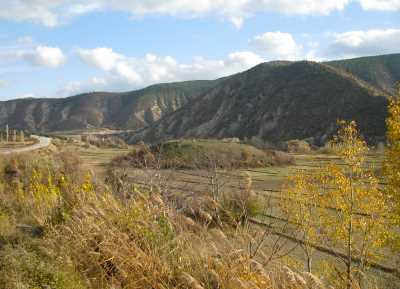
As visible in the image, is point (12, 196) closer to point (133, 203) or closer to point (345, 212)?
point (133, 203)

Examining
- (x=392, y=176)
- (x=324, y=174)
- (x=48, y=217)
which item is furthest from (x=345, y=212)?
(x=48, y=217)

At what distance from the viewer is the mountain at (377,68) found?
14762 cm

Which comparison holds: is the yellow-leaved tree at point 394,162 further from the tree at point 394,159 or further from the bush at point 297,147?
the bush at point 297,147

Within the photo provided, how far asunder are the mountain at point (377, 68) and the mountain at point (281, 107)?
110ft

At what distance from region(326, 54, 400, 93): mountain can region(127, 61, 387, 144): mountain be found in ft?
110

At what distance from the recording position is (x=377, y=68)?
156 metres

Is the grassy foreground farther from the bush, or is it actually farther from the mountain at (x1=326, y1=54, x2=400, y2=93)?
the mountain at (x1=326, y1=54, x2=400, y2=93)

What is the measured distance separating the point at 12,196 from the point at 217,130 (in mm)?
107807

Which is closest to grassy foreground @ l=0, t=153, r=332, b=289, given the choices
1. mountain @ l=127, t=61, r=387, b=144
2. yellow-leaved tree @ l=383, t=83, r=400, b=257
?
yellow-leaved tree @ l=383, t=83, r=400, b=257

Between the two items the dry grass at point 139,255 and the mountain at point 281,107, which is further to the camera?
the mountain at point 281,107

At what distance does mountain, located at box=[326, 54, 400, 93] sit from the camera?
484 feet

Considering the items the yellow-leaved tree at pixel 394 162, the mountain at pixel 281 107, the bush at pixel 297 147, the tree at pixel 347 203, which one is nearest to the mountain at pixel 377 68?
the mountain at pixel 281 107

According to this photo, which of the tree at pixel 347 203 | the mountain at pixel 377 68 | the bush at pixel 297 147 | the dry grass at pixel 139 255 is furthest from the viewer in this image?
the mountain at pixel 377 68

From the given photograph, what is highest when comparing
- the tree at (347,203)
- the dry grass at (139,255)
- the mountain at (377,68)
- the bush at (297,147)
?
the mountain at (377,68)
